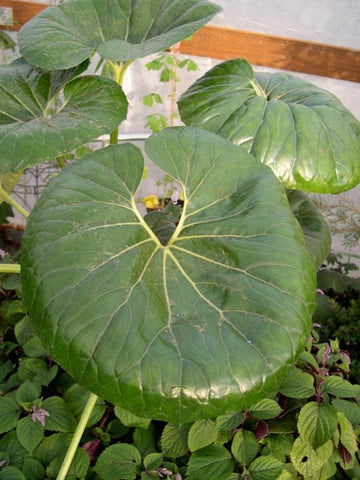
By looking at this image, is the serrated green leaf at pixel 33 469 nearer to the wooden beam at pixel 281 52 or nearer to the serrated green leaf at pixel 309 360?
the serrated green leaf at pixel 309 360

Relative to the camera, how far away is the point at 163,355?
0.55 m

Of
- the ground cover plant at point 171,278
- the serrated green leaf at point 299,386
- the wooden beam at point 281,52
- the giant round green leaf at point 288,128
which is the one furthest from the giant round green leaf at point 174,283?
the wooden beam at point 281,52

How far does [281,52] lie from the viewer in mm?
1843

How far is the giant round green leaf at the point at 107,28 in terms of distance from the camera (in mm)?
840

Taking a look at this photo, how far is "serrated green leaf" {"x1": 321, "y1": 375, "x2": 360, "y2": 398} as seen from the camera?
85cm

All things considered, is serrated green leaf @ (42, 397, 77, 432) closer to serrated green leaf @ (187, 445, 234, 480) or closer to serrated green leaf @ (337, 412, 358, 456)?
serrated green leaf @ (187, 445, 234, 480)

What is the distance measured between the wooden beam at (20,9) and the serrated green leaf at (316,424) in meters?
1.77

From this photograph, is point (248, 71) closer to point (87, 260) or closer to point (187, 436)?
point (87, 260)

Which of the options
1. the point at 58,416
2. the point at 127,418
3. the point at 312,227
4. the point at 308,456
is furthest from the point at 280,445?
the point at 312,227

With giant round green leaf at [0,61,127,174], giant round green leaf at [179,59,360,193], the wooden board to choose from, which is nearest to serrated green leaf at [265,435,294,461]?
giant round green leaf at [179,59,360,193]

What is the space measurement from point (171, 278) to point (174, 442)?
0.36 metres

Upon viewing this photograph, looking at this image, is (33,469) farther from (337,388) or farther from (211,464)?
(337,388)

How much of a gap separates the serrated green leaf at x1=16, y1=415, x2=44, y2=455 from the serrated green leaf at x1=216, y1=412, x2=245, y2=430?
30cm

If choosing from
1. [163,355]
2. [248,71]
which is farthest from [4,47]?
[163,355]
